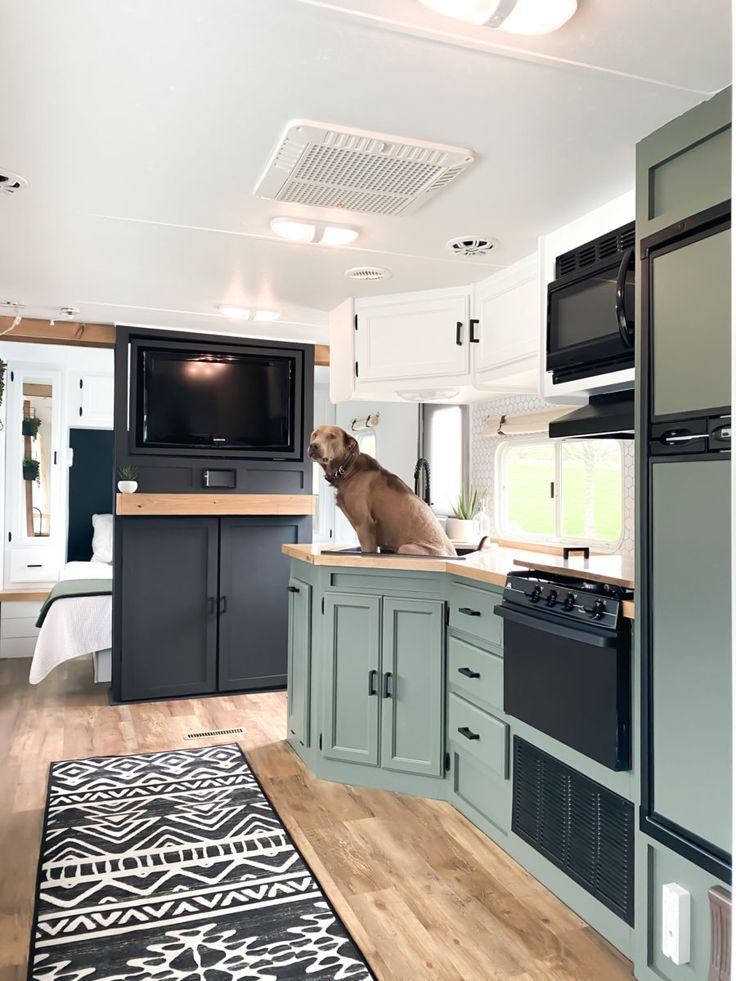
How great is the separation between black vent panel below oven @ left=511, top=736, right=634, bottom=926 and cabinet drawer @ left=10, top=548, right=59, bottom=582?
187 inches

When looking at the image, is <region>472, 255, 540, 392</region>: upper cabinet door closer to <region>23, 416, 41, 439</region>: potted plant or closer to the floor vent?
the floor vent

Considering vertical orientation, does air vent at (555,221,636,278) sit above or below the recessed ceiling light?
below

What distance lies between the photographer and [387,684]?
328 centimetres

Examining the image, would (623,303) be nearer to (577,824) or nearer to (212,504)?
(577,824)

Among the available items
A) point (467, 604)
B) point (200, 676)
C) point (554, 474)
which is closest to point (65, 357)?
point (200, 676)

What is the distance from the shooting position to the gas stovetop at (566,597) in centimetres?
218

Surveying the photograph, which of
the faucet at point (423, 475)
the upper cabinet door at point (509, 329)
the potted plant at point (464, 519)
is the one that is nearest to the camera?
the upper cabinet door at point (509, 329)

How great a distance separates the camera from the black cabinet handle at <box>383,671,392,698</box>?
328 centimetres

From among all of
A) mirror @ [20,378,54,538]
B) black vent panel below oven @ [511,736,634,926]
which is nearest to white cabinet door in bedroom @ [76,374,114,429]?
mirror @ [20,378,54,538]

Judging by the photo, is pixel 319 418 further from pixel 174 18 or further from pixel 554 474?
pixel 174 18

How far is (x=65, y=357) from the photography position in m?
6.37

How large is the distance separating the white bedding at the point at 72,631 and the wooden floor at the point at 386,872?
0.60m

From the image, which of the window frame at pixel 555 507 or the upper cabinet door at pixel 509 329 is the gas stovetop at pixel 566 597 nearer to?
the upper cabinet door at pixel 509 329

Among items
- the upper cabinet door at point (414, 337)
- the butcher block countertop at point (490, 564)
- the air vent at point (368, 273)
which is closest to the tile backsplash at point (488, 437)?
the upper cabinet door at point (414, 337)
